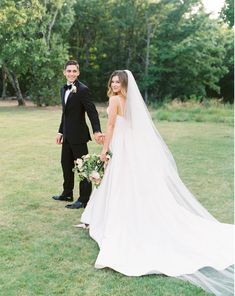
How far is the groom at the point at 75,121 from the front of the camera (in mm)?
6382

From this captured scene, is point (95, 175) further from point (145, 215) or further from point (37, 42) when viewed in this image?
point (37, 42)

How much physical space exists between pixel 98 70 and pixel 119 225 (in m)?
32.2

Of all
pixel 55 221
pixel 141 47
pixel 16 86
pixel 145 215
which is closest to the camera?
pixel 145 215

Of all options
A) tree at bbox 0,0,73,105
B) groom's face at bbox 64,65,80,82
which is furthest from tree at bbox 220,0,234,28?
groom's face at bbox 64,65,80,82

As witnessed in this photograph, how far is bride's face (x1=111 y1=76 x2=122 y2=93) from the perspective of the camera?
5.44 meters

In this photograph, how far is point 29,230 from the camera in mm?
5723

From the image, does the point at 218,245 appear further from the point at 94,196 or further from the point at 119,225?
the point at 94,196

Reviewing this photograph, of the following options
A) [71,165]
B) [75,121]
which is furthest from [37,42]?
[75,121]

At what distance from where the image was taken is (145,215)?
508cm

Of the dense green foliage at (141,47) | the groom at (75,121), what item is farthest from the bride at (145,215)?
the dense green foliage at (141,47)

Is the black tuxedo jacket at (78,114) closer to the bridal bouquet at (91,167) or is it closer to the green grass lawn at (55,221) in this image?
the bridal bouquet at (91,167)

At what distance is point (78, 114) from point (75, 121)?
0.11 m

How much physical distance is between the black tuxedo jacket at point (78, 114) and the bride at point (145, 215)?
101 centimetres

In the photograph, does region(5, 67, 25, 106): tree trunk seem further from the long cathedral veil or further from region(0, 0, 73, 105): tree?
the long cathedral veil
